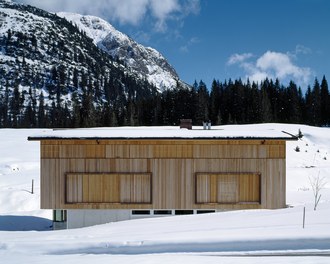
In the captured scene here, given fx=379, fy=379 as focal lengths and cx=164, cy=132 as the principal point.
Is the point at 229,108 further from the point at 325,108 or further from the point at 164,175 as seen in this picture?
the point at 164,175

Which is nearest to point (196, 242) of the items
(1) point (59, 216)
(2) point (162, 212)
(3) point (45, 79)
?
(2) point (162, 212)

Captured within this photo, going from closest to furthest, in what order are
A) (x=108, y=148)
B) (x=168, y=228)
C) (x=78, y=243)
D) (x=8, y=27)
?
(x=78, y=243) < (x=168, y=228) < (x=108, y=148) < (x=8, y=27)

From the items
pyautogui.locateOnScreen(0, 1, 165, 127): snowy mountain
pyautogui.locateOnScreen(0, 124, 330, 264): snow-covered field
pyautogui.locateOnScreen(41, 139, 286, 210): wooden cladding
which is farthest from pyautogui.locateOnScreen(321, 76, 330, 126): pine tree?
pyautogui.locateOnScreen(0, 1, 165, 127): snowy mountain

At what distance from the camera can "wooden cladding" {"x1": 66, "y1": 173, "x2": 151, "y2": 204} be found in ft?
49.1

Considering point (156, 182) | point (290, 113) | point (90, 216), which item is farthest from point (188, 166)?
point (290, 113)

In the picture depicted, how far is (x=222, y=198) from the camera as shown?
49.3 feet

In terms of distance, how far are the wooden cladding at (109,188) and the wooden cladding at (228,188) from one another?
213 cm

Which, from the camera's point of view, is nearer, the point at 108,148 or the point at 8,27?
the point at 108,148

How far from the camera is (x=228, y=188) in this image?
15.0 metres

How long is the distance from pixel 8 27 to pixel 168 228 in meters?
215

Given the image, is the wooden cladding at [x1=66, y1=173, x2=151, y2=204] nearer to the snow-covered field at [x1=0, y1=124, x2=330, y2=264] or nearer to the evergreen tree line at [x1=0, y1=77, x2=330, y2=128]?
the snow-covered field at [x1=0, y1=124, x2=330, y2=264]

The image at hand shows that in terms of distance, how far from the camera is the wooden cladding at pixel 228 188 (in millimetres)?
14977

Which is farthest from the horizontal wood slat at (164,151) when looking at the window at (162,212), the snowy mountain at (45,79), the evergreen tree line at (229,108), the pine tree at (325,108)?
the snowy mountain at (45,79)

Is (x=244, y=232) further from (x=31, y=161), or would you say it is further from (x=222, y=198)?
(x=31, y=161)
